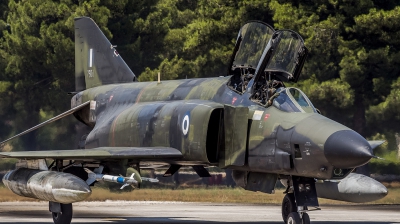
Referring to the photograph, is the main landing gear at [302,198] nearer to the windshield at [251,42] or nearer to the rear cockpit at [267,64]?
the rear cockpit at [267,64]

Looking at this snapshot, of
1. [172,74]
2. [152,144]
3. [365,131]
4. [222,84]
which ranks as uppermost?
[222,84]

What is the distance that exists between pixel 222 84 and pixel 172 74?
21.1 m

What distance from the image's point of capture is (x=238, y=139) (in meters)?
14.0

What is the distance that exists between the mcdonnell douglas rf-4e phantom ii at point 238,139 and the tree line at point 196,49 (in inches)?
637

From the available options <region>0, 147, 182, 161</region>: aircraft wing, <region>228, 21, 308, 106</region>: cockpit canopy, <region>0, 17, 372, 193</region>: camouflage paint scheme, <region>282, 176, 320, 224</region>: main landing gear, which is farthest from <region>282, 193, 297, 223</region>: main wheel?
<region>0, 147, 182, 161</region>: aircraft wing

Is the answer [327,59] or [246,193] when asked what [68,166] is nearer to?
[246,193]

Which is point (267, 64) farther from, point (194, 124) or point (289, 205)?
point (289, 205)

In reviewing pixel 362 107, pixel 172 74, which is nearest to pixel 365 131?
pixel 362 107

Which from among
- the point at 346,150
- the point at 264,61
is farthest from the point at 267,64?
the point at 346,150

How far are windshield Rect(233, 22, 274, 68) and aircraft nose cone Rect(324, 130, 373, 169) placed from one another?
325 centimetres

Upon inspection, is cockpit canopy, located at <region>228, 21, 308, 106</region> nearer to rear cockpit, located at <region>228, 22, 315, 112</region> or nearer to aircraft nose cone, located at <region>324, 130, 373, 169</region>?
rear cockpit, located at <region>228, 22, 315, 112</region>

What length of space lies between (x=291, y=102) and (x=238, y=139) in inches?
42.9

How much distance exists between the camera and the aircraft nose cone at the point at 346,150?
1210 centimetres

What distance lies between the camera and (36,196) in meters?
14.9
